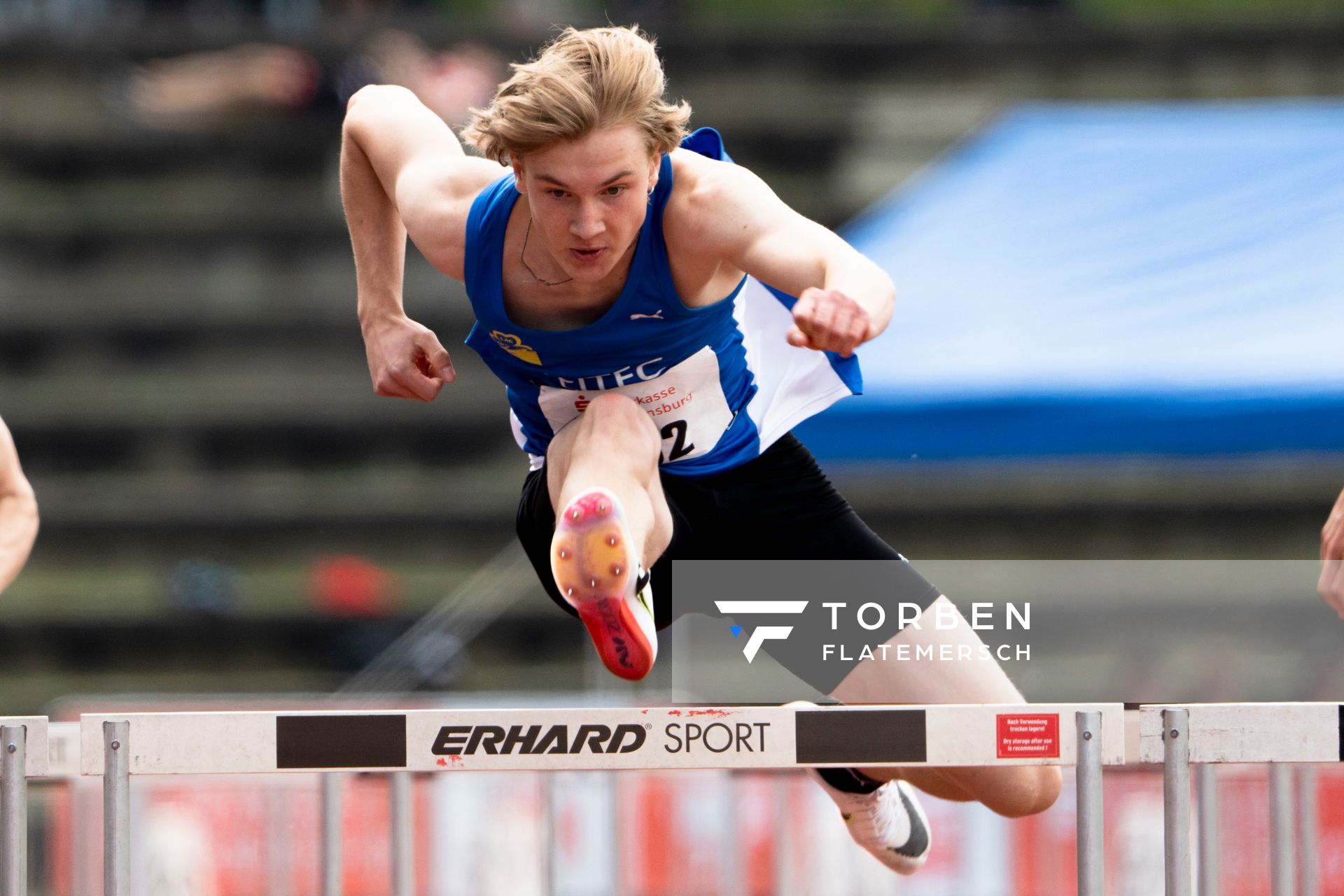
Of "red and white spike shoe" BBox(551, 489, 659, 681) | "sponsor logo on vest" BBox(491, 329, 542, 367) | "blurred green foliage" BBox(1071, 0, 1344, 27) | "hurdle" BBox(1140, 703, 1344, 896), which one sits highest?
"blurred green foliage" BBox(1071, 0, 1344, 27)

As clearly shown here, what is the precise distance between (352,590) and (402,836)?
4.62 meters

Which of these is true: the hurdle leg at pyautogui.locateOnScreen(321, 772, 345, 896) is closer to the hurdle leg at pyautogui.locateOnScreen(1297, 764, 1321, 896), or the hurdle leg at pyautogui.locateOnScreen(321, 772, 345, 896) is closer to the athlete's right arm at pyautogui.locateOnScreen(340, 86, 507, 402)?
the athlete's right arm at pyautogui.locateOnScreen(340, 86, 507, 402)

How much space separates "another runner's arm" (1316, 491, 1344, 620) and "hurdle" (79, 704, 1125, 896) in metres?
0.76

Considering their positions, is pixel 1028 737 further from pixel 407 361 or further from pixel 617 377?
pixel 407 361

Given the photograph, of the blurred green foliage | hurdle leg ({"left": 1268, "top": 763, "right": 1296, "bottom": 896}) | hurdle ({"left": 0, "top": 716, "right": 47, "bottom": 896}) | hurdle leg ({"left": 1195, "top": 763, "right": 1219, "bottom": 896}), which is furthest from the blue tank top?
the blurred green foliage

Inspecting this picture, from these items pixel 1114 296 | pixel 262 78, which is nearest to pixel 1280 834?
pixel 1114 296

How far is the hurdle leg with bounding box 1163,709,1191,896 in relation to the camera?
103 inches

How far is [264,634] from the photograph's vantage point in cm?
842

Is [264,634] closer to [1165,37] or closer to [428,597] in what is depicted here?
[428,597]

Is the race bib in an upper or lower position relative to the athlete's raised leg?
upper

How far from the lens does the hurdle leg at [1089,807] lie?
260cm

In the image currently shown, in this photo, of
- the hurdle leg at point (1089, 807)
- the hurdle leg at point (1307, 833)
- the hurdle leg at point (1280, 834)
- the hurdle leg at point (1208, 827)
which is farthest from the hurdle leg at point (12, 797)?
the hurdle leg at point (1307, 833)

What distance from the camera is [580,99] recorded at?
2635 mm

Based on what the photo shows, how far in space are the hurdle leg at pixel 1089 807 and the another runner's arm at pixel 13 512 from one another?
101 inches
